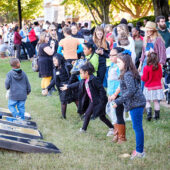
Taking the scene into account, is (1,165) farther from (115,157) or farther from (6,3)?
(6,3)

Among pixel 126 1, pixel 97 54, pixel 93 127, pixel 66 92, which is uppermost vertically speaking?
pixel 126 1

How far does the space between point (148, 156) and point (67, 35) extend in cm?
523

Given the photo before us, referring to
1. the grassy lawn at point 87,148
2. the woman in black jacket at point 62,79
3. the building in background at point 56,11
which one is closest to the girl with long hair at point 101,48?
the woman in black jacket at point 62,79

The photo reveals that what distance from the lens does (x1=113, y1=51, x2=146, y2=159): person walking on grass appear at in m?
5.61

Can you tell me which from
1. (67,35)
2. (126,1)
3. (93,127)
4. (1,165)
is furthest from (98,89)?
(126,1)

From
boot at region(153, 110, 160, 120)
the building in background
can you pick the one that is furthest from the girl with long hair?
the building in background

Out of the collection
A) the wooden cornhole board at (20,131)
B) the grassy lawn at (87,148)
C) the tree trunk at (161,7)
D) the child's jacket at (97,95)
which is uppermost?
the tree trunk at (161,7)

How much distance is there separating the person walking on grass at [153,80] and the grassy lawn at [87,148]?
46 centimetres

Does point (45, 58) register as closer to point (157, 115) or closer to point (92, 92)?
point (157, 115)

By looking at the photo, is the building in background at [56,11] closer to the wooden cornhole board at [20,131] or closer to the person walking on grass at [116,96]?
the wooden cornhole board at [20,131]

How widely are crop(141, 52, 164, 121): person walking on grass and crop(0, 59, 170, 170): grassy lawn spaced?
46 cm

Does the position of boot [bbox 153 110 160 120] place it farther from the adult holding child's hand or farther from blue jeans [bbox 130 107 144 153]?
the adult holding child's hand

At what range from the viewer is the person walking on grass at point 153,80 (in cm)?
795

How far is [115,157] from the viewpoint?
5.87m
